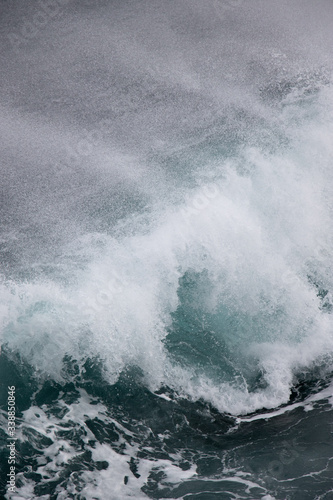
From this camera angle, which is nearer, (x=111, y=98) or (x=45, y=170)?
(x=45, y=170)

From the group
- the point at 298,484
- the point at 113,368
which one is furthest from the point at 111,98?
the point at 298,484

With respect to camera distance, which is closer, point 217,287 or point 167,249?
point 217,287

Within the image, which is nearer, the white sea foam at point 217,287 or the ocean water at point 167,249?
the ocean water at point 167,249

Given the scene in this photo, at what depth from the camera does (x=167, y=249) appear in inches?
293

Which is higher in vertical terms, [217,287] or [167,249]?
[167,249]

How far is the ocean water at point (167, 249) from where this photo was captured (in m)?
5.94

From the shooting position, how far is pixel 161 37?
10.1m

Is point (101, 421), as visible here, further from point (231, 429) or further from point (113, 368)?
point (231, 429)

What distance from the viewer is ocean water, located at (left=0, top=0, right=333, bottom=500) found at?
19.5 feet

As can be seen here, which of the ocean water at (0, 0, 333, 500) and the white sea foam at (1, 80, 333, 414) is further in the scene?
the white sea foam at (1, 80, 333, 414)

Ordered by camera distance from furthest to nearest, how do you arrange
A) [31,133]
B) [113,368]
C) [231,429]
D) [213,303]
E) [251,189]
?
[31,133], [251,189], [213,303], [113,368], [231,429]

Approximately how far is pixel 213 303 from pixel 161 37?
6091 millimetres

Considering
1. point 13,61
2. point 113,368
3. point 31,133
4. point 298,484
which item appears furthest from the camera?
point 13,61

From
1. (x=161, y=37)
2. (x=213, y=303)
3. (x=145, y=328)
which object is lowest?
(x=145, y=328)
